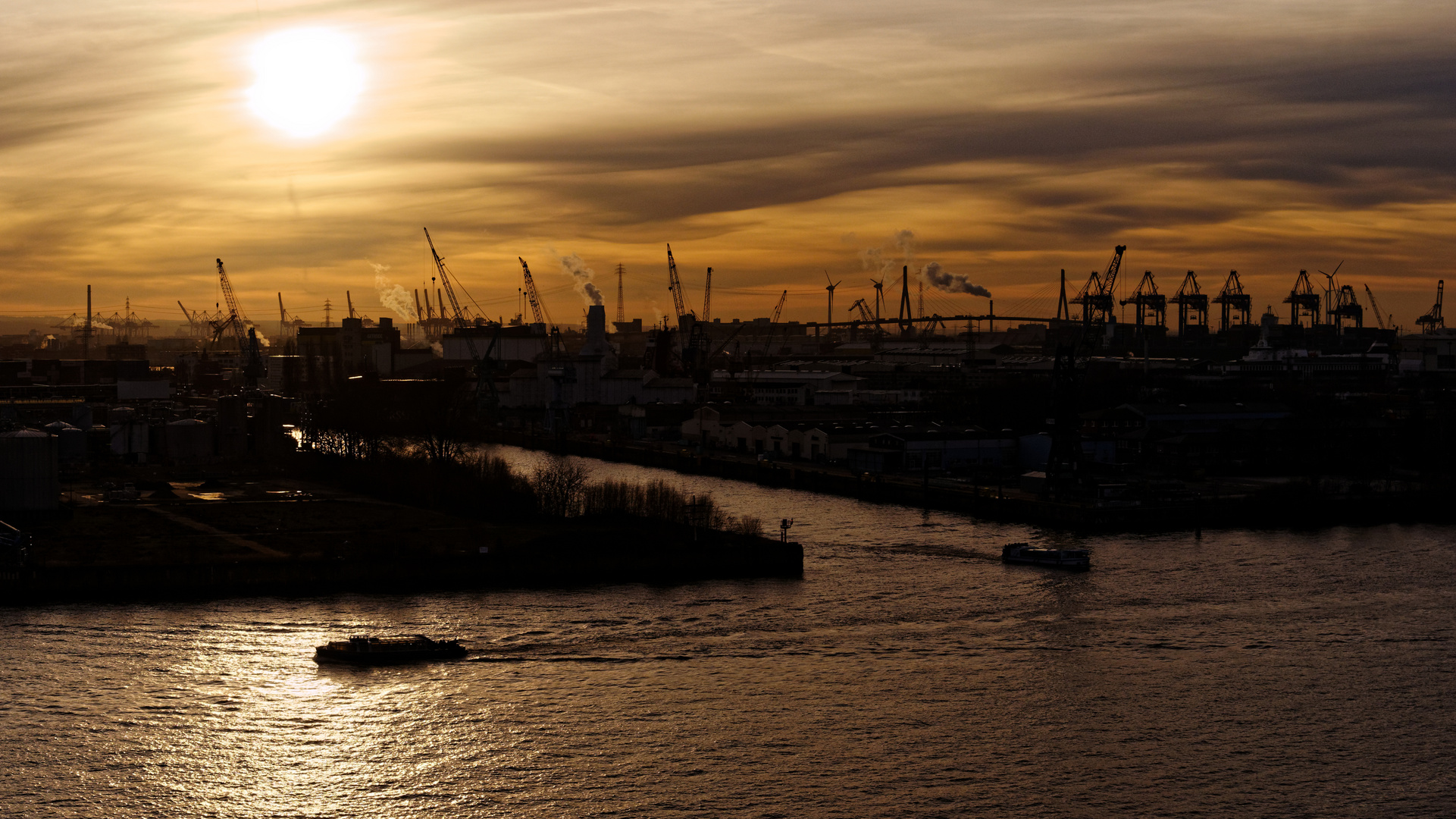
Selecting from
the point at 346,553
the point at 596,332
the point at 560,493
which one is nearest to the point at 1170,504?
the point at 560,493

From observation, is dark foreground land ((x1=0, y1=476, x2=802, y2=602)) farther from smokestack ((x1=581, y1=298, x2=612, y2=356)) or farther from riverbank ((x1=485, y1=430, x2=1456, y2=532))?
smokestack ((x1=581, y1=298, x2=612, y2=356))

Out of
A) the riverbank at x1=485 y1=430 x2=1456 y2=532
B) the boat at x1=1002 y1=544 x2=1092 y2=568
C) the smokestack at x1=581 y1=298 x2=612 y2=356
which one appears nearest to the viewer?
the boat at x1=1002 y1=544 x2=1092 y2=568

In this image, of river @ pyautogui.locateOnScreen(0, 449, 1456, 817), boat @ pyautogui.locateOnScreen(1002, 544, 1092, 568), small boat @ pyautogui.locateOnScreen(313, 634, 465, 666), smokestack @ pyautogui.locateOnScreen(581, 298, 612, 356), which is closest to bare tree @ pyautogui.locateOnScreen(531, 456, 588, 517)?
river @ pyautogui.locateOnScreen(0, 449, 1456, 817)

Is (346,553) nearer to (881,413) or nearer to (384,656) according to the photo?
(384,656)

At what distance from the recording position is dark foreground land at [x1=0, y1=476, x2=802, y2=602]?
43.5 ft

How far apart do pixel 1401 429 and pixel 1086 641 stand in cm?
1751

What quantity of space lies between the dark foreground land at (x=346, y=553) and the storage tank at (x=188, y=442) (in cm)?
707

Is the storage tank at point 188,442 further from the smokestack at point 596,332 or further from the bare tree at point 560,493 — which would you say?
the smokestack at point 596,332

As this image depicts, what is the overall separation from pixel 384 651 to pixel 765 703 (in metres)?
2.91

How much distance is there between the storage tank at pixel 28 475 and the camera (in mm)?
16172

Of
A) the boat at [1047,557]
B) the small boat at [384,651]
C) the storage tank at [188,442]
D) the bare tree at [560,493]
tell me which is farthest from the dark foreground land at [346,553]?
the storage tank at [188,442]

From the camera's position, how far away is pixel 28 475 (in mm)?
16328

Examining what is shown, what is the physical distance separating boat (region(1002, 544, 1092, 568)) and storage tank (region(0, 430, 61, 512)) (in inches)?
402

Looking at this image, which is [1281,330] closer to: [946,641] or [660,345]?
[660,345]
